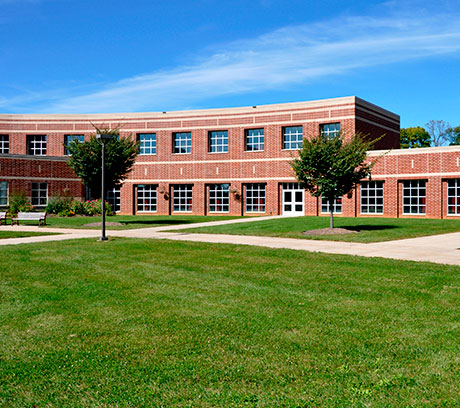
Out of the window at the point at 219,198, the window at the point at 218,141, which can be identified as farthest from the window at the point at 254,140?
the window at the point at 219,198

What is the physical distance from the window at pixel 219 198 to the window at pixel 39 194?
1259 centimetres

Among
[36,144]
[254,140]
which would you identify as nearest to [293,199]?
[254,140]

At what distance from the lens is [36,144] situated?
4094cm

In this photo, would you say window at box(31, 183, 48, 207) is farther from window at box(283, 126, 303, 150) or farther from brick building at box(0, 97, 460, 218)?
window at box(283, 126, 303, 150)

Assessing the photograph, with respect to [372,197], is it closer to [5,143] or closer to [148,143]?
[148,143]

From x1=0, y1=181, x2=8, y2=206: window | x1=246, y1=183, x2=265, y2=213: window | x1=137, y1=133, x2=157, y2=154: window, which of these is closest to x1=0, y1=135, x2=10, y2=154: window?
x1=0, y1=181, x2=8, y2=206: window

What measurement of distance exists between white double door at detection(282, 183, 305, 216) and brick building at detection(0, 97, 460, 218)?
73 millimetres

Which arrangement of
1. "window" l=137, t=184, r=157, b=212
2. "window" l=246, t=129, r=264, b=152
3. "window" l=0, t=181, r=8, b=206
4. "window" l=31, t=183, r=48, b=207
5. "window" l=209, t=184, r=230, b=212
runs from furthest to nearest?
"window" l=137, t=184, r=157, b=212, "window" l=209, t=184, r=230, b=212, "window" l=31, t=183, r=48, b=207, "window" l=246, t=129, r=264, b=152, "window" l=0, t=181, r=8, b=206

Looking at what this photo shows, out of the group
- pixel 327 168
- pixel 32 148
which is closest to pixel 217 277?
pixel 327 168

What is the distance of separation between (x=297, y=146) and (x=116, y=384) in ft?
102

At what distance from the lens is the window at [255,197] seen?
3578 centimetres

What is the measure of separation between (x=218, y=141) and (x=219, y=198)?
4.44m

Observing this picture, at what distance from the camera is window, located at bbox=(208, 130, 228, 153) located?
37.2 m

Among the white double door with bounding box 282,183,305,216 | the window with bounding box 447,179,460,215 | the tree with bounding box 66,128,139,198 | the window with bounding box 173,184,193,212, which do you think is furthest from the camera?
the window with bounding box 173,184,193,212
